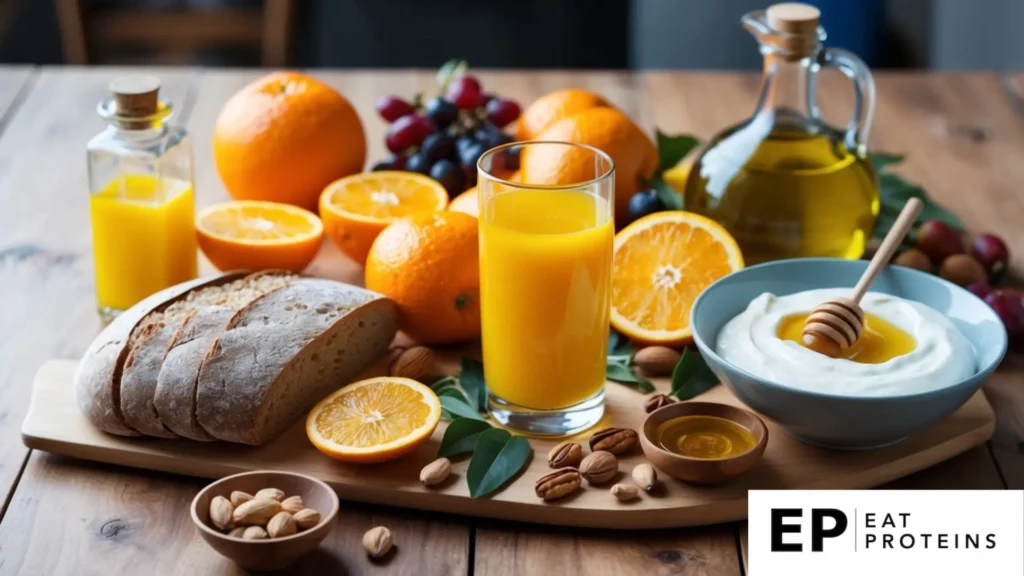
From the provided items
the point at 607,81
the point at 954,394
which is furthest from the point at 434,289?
the point at 607,81

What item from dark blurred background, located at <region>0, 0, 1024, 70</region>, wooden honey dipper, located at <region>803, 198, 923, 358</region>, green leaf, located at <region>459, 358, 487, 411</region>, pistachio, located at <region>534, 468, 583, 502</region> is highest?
wooden honey dipper, located at <region>803, 198, 923, 358</region>

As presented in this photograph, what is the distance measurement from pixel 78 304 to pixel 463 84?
69 centimetres

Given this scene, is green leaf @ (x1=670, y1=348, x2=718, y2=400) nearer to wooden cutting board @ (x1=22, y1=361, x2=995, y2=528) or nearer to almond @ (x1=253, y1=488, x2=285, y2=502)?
wooden cutting board @ (x1=22, y1=361, x2=995, y2=528)

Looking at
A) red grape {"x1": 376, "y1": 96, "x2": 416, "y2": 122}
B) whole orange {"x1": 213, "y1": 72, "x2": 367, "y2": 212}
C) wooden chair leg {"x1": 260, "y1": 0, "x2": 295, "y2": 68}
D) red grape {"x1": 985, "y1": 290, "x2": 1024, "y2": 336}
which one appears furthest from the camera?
wooden chair leg {"x1": 260, "y1": 0, "x2": 295, "y2": 68}

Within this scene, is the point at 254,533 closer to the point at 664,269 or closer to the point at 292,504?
the point at 292,504

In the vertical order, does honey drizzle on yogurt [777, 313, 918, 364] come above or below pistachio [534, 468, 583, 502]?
above

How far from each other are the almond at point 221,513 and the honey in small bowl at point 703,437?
438 mm

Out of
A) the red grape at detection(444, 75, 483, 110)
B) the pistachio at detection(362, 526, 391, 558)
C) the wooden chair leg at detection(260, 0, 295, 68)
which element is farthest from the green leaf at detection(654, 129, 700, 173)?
the wooden chair leg at detection(260, 0, 295, 68)

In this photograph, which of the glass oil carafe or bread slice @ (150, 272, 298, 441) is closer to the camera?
bread slice @ (150, 272, 298, 441)

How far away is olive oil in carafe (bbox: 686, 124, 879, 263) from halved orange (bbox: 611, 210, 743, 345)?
94mm

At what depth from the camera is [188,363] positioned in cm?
129

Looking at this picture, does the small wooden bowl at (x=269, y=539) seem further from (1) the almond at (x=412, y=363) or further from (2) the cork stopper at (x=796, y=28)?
(2) the cork stopper at (x=796, y=28)

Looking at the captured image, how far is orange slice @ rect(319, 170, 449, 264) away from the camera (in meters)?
1.65

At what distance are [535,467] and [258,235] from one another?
1.95 ft
